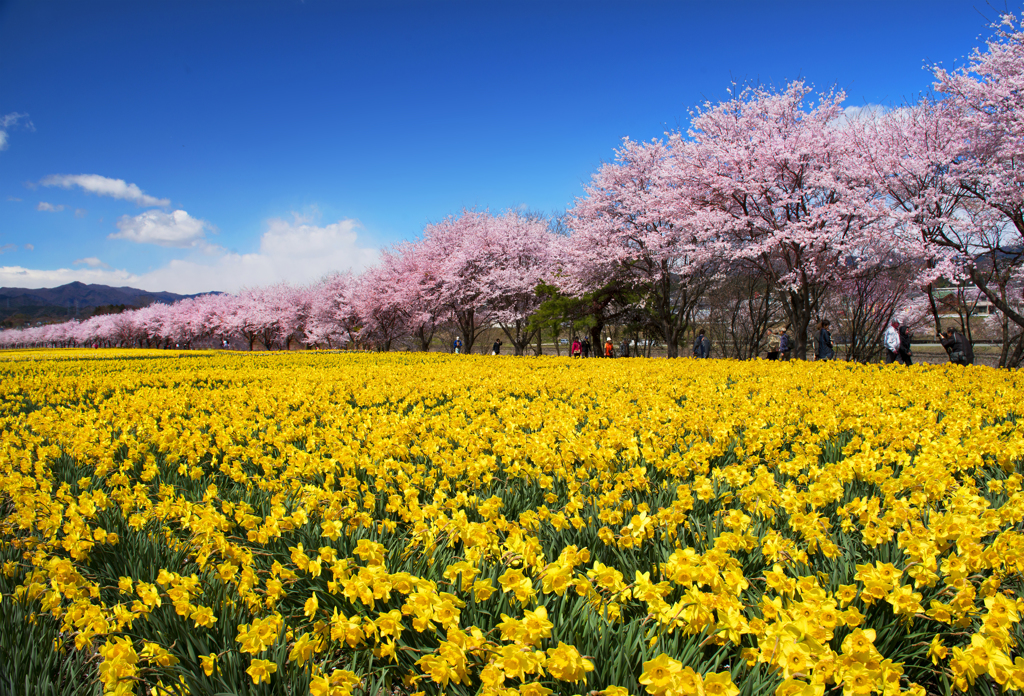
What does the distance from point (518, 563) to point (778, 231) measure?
15569 mm

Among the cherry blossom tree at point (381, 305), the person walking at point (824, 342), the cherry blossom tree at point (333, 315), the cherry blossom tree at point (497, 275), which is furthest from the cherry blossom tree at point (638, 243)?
the cherry blossom tree at point (333, 315)

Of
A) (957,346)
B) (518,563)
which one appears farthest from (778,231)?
(518,563)

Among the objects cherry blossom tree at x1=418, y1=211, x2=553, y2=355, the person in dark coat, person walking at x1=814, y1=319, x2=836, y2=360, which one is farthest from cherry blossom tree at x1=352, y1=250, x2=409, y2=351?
the person in dark coat

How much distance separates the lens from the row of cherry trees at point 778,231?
1271 cm

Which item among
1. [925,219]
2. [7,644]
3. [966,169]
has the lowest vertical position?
[7,644]

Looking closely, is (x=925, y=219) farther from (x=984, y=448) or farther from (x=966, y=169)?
(x=984, y=448)

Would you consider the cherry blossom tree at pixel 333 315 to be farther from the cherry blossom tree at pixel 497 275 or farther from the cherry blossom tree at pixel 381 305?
the cherry blossom tree at pixel 497 275

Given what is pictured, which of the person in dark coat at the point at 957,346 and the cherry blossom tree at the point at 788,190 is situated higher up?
the cherry blossom tree at the point at 788,190

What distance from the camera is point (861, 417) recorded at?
4715 mm

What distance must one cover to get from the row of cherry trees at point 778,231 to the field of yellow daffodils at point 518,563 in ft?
39.1

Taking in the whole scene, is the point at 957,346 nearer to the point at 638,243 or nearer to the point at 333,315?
the point at 638,243

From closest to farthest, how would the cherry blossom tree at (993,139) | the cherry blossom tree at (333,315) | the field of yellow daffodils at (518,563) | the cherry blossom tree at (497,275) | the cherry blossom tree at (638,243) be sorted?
1. the field of yellow daffodils at (518,563)
2. the cherry blossom tree at (993,139)
3. the cherry blossom tree at (638,243)
4. the cherry blossom tree at (497,275)
5. the cherry blossom tree at (333,315)

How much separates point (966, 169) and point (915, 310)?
10185 millimetres

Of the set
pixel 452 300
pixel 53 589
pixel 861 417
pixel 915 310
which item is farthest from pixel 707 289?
pixel 53 589
